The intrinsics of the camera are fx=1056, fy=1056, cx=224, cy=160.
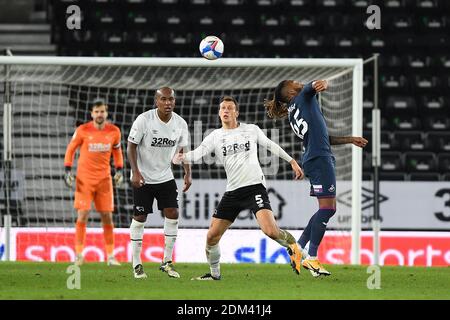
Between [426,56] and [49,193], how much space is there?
357 inches

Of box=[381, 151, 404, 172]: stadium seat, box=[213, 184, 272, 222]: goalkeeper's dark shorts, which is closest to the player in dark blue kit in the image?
box=[213, 184, 272, 222]: goalkeeper's dark shorts

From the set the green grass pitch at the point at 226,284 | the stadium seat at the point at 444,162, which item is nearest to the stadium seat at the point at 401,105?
the stadium seat at the point at 444,162

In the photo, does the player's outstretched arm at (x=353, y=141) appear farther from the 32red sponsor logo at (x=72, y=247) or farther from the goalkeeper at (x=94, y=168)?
the 32red sponsor logo at (x=72, y=247)

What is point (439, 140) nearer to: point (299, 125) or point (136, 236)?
point (299, 125)

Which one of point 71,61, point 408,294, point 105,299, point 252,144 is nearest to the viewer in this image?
point 105,299

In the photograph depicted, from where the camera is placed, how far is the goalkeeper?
12.4 m

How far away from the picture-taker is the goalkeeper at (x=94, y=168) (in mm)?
12406

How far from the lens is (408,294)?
884cm

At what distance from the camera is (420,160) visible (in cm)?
1911

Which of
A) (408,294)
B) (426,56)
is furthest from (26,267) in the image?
(426,56)

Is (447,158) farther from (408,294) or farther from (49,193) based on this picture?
(408,294)

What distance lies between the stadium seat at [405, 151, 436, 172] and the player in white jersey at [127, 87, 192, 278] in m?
9.29

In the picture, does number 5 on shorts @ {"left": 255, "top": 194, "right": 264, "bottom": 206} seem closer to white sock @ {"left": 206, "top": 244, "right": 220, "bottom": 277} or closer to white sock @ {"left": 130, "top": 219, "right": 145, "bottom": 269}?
white sock @ {"left": 206, "top": 244, "right": 220, "bottom": 277}

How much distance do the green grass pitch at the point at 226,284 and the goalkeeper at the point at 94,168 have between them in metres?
0.52
